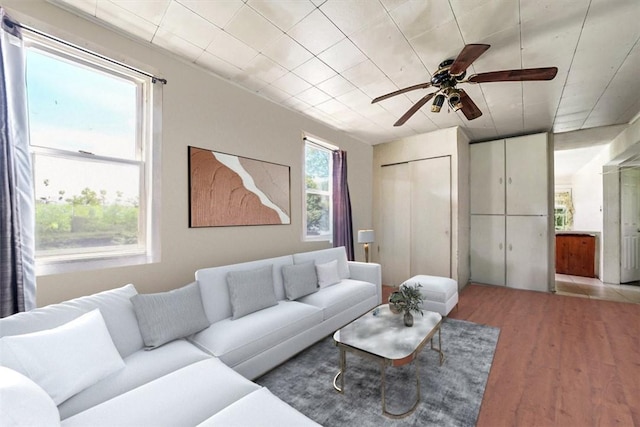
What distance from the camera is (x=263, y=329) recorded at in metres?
2.12

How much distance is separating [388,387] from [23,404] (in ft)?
6.55

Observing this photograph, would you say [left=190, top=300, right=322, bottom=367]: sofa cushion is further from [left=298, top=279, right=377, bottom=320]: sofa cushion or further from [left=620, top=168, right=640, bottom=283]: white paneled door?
[left=620, top=168, right=640, bottom=283]: white paneled door

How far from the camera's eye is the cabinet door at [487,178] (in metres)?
4.94

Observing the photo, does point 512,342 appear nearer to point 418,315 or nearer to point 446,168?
point 418,315

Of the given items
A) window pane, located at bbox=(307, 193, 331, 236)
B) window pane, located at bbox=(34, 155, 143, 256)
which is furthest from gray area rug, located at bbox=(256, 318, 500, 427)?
window pane, located at bbox=(307, 193, 331, 236)

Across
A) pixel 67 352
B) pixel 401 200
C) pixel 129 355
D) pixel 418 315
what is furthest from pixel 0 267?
pixel 401 200

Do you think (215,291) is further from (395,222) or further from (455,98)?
(395,222)

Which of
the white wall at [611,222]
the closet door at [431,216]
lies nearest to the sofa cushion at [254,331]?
the closet door at [431,216]

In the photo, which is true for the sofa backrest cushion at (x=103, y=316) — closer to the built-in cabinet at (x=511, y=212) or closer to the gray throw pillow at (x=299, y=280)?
the gray throw pillow at (x=299, y=280)

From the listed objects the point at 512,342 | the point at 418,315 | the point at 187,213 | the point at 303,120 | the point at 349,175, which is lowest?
the point at 512,342

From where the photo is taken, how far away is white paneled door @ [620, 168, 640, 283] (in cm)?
505

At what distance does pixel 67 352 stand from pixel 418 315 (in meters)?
2.43

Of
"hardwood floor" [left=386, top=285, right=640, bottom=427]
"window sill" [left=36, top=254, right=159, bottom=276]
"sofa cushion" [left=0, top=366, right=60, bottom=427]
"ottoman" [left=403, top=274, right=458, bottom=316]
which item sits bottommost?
"hardwood floor" [left=386, top=285, right=640, bottom=427]

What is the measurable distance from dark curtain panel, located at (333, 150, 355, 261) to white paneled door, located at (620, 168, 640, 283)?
17.2 ft
